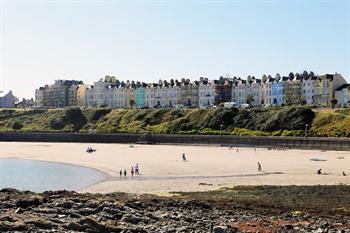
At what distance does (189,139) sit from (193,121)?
15.9m

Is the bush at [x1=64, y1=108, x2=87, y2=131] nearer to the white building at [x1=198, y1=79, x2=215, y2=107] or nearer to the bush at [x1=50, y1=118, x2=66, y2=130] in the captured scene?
A: the bush at [x1=50, y1=118, x2=66, y2=130]

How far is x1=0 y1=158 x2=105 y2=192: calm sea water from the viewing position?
128 feet

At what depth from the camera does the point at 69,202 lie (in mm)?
22531

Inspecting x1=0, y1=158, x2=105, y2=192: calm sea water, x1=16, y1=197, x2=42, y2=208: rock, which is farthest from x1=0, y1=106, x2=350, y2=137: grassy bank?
x1=16, y1=197, x2=42, y2=208: rock

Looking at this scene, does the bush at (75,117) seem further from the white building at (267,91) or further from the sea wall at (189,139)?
the white building at (267,91)

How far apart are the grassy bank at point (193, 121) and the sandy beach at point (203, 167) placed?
43.3 ft

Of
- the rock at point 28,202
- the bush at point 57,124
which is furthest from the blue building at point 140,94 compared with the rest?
the rock at point 28,202

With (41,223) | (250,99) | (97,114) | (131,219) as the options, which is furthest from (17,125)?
(41,223)

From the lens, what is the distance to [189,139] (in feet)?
264

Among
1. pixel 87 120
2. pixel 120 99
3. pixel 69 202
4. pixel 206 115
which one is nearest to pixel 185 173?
pixel 69 202

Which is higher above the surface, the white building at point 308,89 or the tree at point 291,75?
the tree at point 291,75

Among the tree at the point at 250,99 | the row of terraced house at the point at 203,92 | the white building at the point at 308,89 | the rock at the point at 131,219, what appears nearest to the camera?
the rock at the point at 131,219

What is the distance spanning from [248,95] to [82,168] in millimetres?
78219

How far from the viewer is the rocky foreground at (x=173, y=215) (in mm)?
18891
